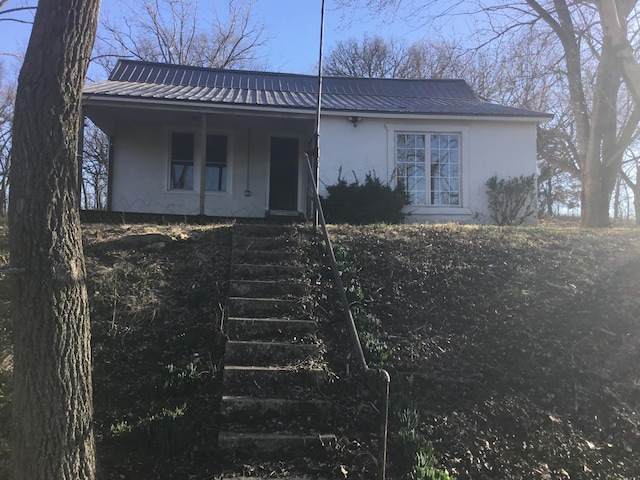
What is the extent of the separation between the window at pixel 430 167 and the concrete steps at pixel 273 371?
6.94m

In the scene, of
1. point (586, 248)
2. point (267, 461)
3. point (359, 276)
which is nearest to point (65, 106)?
point (267, 461)

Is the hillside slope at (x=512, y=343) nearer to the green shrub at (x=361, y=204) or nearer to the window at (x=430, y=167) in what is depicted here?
the green shrub at (x=361, y=204)

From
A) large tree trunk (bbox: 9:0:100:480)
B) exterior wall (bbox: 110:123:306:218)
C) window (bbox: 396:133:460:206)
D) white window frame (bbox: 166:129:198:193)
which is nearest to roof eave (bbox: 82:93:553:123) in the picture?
window (bbox: 396:133:460:206)

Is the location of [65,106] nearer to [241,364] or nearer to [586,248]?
[241,364]

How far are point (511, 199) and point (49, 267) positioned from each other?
38.2 ft

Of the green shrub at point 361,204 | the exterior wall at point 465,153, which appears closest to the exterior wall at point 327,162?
the exterior wall at point 465,153

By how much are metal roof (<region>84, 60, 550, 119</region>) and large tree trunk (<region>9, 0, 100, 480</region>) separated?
8.32 m

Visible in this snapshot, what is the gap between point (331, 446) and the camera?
4066 mm

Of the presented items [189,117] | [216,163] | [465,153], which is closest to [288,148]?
[216,163]

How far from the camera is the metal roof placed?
12.0 metres

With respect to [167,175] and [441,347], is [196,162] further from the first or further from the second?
[441,347]

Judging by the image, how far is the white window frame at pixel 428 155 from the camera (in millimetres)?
12836

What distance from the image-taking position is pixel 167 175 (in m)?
13.3

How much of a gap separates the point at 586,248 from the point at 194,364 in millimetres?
6593
